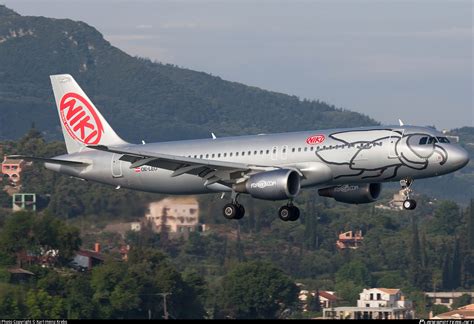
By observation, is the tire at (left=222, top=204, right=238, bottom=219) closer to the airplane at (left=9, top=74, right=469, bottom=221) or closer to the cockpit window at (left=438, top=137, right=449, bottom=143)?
the airplane at (left=9, top=74, right=469, bottom=221)

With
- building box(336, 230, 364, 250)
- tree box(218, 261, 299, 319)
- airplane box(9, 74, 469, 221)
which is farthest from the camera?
building box(336, 230, 364, 250)

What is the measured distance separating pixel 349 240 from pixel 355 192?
10763cm

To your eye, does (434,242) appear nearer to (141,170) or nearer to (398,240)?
(398,240)

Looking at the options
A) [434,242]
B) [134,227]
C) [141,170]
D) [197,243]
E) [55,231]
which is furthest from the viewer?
[434,242]

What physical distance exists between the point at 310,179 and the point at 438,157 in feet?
21.2

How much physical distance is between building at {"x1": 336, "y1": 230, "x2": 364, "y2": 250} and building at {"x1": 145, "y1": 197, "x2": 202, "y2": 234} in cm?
8008

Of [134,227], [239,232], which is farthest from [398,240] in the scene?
[134,227]

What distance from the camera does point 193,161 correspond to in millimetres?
69125

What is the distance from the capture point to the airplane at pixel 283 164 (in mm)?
66375

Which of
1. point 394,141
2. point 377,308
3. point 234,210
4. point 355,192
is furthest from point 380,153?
point 377,308

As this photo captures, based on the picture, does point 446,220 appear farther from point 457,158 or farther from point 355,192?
point 457,158

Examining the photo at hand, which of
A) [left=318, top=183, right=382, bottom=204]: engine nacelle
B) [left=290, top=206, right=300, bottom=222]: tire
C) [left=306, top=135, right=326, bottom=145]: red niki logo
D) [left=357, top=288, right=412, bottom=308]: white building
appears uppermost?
[left=306, top=135, right=326, bottom=145]: red niki logo

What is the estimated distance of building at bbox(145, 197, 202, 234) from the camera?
269ft

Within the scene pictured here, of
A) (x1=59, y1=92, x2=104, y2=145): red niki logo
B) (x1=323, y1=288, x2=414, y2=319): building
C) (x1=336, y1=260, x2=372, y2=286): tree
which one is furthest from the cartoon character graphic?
(x1=336, y1=260, x2=372, y2=286): tree
